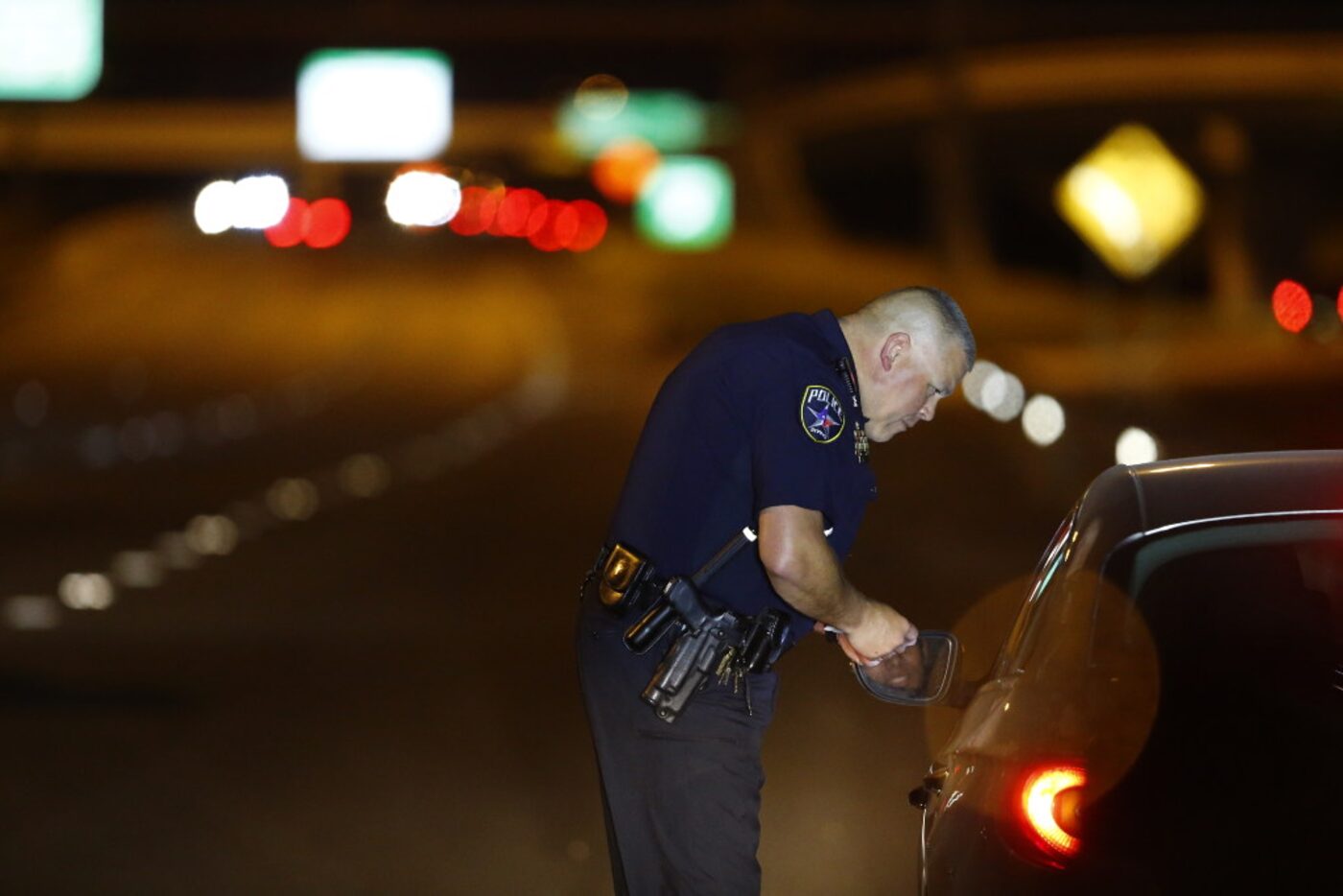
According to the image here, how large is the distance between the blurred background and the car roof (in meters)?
2.81

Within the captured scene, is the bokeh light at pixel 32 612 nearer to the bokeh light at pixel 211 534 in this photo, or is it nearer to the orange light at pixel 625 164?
the bokeh light at pixel 211 534

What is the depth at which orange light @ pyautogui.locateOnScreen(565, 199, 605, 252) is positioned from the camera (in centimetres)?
7781

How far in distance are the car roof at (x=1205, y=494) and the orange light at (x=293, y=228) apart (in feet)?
190

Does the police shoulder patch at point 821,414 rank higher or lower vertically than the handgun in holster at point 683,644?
higher

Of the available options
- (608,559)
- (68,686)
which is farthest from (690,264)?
(608,559)

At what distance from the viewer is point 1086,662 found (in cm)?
440

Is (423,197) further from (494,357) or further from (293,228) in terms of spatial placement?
(293,228)

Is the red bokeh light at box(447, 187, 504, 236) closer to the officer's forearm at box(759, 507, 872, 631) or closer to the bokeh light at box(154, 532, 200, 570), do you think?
the bokeh light at box(154, 532, 200, 570)

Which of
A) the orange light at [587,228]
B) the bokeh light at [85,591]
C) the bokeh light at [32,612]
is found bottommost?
the orange light at [587,228]

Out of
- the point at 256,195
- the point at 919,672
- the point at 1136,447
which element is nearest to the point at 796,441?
the point at 919,672

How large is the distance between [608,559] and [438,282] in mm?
61341

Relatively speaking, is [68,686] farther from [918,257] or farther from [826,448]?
[918,257]

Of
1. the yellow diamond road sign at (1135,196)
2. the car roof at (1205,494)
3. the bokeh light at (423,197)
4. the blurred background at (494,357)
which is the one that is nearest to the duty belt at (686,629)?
the car roof at (1205,494)

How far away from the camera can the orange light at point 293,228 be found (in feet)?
207
